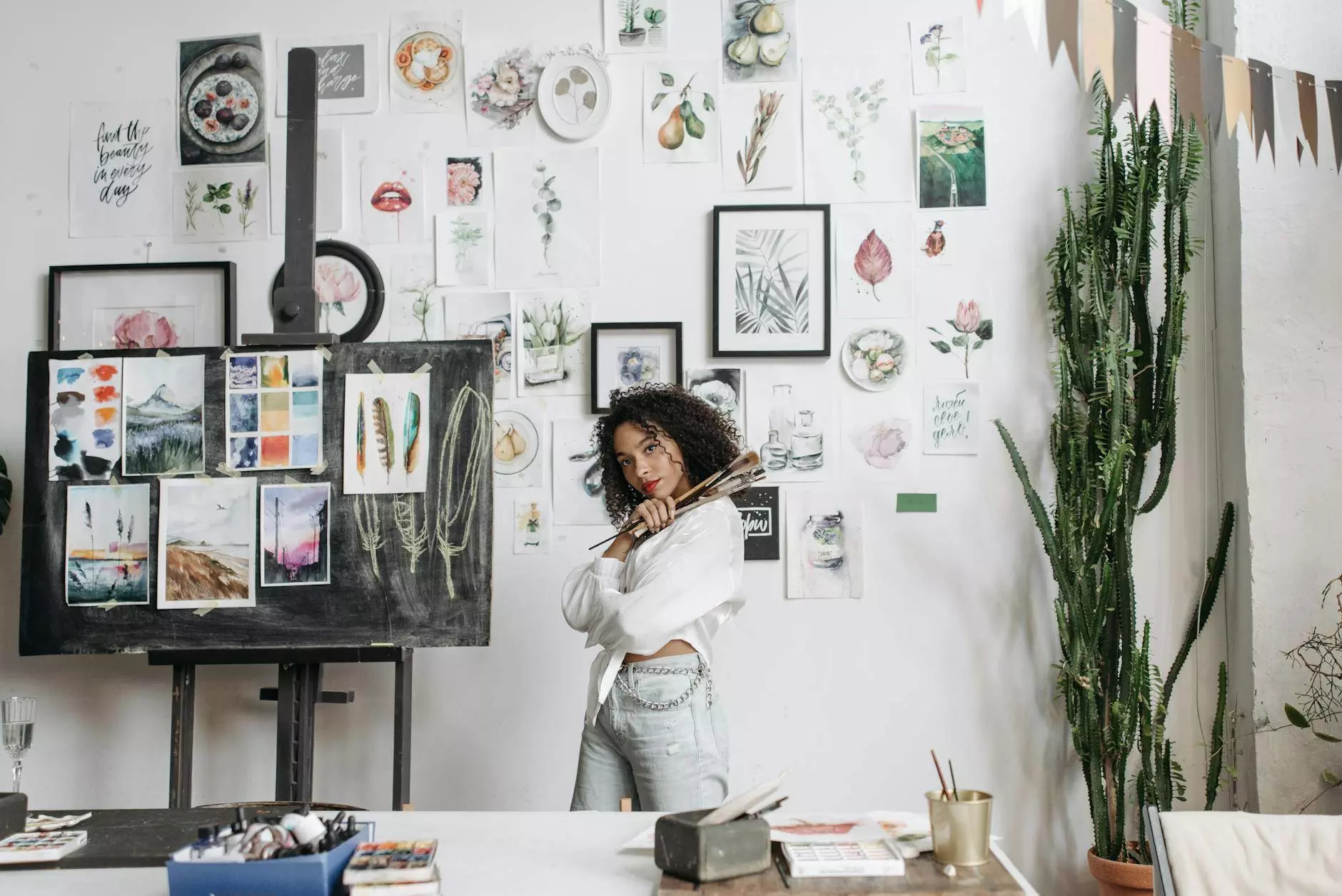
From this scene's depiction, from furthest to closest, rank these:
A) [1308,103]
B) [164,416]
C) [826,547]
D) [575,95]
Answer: [575,95], [826,547], [164,416], [1308,103]

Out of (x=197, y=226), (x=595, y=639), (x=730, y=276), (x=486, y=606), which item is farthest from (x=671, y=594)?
(x=197, y=226)

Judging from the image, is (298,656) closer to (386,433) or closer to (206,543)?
(206,543)

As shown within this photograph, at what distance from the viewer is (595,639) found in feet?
8.31

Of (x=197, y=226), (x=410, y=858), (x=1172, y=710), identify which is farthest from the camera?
(x=197, y=226)

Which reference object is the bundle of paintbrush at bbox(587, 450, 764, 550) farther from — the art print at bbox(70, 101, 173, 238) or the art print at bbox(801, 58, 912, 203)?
the art print at bbox(70, 101, 173, 238)

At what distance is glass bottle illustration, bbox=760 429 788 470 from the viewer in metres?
3.35

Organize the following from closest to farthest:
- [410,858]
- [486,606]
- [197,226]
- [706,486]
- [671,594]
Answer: [410,858]
[671,594]
[706,486]
[486,606]
[197,226]

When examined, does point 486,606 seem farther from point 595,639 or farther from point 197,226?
point 197,226

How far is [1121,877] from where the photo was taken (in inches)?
118

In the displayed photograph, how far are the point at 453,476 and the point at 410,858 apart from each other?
65.3 inches

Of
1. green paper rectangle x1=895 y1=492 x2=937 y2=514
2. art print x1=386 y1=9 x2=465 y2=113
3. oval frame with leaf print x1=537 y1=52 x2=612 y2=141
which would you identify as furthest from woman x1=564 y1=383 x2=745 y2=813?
art print x1=386 y1=9 x2=465 y2=113

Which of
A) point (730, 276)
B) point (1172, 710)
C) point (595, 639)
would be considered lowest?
point (1172, 710)

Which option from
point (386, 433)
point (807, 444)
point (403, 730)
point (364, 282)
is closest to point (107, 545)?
point (386, 433)

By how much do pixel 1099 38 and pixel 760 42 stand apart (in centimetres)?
122
